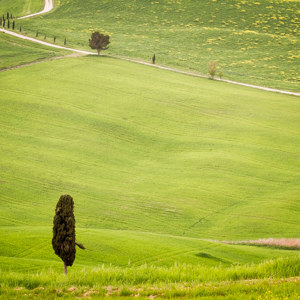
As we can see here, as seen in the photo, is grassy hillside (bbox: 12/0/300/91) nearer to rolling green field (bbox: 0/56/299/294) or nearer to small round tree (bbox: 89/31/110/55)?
small round tree (bbox: 89/31/110/55)

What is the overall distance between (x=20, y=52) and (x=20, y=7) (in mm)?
66541

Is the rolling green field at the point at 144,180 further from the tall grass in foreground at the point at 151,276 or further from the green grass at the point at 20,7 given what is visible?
the green grass at the point at 20,7

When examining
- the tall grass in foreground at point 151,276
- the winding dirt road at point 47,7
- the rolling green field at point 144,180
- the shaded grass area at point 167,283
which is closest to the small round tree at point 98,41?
the rolling green field at point 144,180

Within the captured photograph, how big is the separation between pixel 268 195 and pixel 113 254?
17.9 meters

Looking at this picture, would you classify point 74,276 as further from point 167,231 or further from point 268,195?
point 268,195

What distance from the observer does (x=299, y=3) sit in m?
129

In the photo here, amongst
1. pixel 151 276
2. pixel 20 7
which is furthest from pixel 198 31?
pixel 151 276

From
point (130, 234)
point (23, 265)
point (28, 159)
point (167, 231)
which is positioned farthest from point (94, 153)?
point (23, 265)

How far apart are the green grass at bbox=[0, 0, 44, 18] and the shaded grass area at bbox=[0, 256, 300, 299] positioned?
124 meters

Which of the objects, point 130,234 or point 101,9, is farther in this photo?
point 101,9

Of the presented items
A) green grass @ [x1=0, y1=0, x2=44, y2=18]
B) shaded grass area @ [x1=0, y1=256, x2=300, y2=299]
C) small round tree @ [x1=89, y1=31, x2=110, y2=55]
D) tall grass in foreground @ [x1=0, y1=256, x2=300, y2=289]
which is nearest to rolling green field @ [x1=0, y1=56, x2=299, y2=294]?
tall grass in foreground @ [x1=0, y1=256, x2=300, y2=289]

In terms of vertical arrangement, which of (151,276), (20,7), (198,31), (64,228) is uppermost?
(20,7)

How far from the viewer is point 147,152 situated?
142 feet

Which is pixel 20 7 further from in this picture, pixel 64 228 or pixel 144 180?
pixel 64 228
